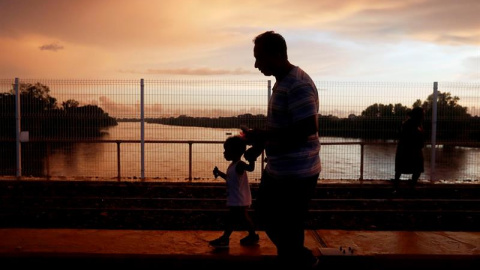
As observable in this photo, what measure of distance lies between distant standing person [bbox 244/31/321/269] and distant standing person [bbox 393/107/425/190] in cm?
740

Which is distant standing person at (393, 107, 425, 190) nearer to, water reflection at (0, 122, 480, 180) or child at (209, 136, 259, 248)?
water reflection at (0, 122, 480, 180)

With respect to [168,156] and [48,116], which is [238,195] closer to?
[168,156]

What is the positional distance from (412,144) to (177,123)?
5921 mm

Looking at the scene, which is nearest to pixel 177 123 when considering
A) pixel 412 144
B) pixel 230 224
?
pixel 412 144

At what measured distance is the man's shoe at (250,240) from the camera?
5.01 m

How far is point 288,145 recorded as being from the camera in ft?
10.5

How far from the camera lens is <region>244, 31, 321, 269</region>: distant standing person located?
317 cm

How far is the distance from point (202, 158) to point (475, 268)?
7.90 meters

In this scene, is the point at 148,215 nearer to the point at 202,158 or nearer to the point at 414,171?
the point at 202,158

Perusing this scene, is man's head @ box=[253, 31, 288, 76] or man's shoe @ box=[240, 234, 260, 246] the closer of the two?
man's head @ box=[253, 31, 288, 76]

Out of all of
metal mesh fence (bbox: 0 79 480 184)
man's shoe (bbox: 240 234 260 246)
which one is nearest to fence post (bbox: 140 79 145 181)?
metal mesh fence (bbox: 0 79 480 184)

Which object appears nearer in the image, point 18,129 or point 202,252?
point 202,252

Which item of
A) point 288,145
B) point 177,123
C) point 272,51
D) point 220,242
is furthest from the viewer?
point 177,123

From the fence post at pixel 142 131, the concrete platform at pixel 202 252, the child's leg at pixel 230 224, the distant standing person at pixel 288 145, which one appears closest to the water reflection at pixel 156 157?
the fence post at pixel 142 131
